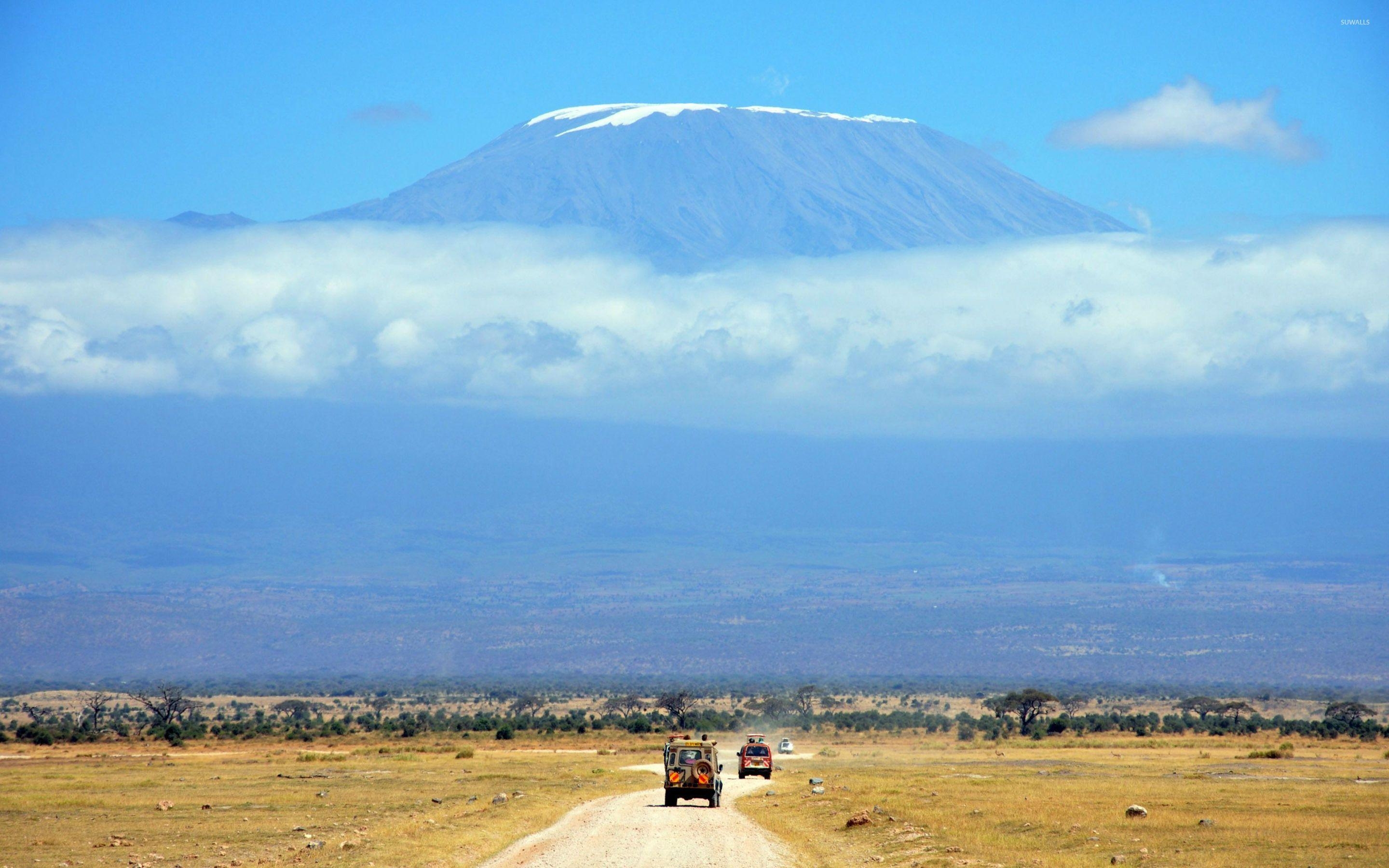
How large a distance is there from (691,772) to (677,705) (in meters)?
53.3

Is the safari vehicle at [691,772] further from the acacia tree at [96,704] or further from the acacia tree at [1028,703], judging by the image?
the acacia tree at [1028,703]

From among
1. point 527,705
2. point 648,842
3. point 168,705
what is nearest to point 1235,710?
point 527,705

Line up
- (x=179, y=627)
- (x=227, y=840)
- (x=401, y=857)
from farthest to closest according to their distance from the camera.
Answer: (x=179, y=627)
(x=227, y=840)
(x=401, y=857)

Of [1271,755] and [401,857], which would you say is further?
[1271,755]

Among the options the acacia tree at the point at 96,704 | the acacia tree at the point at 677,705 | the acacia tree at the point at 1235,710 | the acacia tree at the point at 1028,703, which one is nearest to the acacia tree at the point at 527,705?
the acacia tree at the point at 677,705

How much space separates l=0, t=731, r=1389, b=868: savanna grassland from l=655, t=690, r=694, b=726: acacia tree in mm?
13594

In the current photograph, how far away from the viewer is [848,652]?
166875 millimetres

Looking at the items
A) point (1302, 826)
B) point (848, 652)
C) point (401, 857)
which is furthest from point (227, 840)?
point (848, 652)

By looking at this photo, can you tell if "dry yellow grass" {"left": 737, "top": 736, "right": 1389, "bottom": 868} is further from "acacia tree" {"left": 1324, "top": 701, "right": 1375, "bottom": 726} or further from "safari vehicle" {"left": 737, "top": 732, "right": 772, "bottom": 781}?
"acacia tree" {"left": 1324, "top": 701, "right": 1375, "bottom": 726}

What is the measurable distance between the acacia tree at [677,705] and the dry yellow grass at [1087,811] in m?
21.4

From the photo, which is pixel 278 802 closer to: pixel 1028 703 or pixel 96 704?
pixel 96 704

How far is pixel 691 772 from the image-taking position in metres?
36.8

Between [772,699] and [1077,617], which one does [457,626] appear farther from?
[772,699]

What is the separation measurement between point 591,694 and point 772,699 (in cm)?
3223
